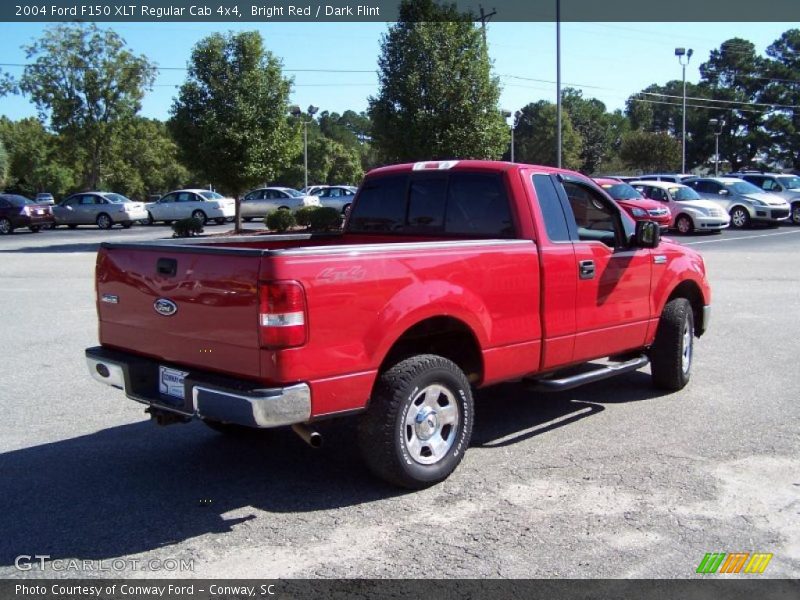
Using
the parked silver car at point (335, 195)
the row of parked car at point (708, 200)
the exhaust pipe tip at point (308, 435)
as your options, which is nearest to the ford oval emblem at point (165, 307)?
the exhaust pipe tip at point (308, 435)

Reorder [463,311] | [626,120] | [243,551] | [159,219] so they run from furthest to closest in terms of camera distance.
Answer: [626,120] < [159,219] < [463,311] < [243,551]

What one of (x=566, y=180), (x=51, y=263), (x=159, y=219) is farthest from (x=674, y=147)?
(x=566, y=180)

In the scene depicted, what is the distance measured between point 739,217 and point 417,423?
2799 cm

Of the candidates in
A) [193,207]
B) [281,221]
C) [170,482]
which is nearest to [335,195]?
[193,207]

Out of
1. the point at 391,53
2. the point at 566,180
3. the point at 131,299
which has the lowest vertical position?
the point at 131,299

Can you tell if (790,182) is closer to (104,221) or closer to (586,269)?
(104,221)

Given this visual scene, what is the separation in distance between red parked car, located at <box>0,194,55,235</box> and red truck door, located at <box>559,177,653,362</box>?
3139 centimetres

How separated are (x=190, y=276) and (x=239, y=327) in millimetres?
493

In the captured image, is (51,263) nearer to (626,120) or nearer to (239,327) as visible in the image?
(239,327)

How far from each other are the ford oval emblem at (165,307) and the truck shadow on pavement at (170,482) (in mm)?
1107

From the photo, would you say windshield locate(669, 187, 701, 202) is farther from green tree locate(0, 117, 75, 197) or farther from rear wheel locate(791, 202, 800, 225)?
green tree locate(0, 117, 75, 197)

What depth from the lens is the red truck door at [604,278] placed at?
591cm

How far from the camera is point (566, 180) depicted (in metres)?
6.16

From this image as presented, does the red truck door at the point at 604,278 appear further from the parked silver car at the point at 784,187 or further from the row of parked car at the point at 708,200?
the parked silver car at the point at 784,187
